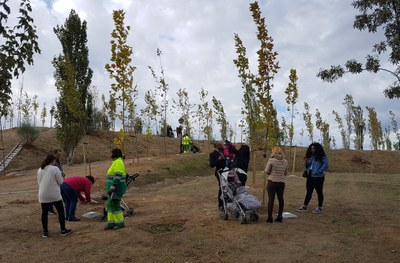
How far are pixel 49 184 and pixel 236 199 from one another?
13.4 feet

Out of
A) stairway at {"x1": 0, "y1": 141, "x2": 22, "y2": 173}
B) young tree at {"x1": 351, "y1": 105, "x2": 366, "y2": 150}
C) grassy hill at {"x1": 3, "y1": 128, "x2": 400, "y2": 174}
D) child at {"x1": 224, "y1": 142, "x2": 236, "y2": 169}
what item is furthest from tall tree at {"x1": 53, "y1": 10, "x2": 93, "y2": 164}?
young tree at {"x1": 351, "y1": 105, "x2": 366, "y2": 150}

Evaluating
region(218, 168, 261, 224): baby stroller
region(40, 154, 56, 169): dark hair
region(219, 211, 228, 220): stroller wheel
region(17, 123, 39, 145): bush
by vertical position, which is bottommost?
region(219, 211, 228, 220): stroller wheel

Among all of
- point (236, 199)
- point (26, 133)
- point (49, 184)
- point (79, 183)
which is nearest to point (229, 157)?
point (236, 199)

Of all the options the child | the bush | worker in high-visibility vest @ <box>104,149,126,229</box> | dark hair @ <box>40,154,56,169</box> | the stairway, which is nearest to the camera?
dark hair @ <box>40,154,56,169</box>

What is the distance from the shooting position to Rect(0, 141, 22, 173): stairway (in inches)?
993

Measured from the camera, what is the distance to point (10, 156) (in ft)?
Answer: 89.5

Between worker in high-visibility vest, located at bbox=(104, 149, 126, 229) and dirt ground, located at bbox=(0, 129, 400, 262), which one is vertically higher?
worker in high-visibility vest, located at bbox=(104, 149, 126, 229)

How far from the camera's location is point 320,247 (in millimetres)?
6816

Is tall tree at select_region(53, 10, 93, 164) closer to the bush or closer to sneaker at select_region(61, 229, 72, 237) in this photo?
the bush

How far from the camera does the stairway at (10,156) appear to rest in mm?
25234

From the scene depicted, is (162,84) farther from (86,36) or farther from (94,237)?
(94,237)

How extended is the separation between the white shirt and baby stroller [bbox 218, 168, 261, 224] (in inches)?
146

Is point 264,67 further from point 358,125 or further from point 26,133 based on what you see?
point 358,125

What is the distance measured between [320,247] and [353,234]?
141cm
